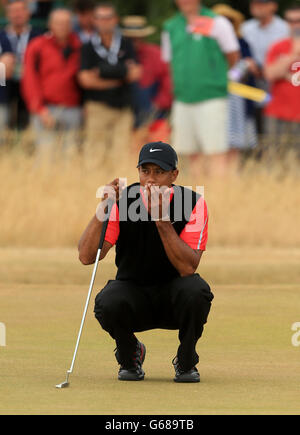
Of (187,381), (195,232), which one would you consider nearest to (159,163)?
(195,232)

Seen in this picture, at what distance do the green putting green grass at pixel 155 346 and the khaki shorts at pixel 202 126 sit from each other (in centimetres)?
207

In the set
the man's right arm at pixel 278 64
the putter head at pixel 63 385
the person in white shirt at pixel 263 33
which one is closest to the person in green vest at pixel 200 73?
the man's right arm at pixel 278 64

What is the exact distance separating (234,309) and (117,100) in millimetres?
5616

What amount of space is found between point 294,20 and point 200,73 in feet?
3.91

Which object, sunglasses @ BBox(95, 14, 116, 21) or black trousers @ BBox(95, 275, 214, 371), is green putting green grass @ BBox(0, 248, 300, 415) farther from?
sunglasses @ BBox(95, 14, 116, 21)

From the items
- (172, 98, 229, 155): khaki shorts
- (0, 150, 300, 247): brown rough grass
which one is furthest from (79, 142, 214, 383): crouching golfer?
(172, 98, 229, 155): khaki shorts

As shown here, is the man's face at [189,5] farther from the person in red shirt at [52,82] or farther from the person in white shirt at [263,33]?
the person in white shirt at [263,33]

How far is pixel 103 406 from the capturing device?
512 centimetres

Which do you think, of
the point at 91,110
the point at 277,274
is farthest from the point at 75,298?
the point at 91,110

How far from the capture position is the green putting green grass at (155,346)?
17.3ft

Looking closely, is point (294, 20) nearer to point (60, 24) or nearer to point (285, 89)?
point (285, 89)

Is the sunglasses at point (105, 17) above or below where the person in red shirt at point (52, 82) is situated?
above

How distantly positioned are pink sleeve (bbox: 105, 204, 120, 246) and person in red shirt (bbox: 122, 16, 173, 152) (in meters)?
8.00
